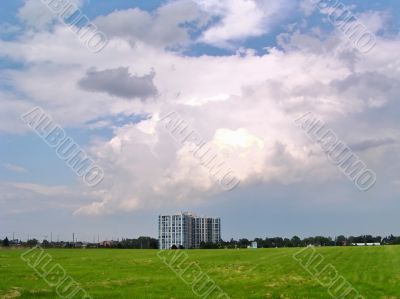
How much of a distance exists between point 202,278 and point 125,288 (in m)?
7.86

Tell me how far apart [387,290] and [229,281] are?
996 centimetres

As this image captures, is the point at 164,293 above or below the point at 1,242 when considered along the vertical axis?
below

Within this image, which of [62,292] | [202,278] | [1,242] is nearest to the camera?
[62,292]

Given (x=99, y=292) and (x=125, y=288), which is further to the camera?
(x=125, y=288)

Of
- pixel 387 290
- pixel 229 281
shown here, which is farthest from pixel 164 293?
pixel 387 290

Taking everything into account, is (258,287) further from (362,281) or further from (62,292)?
(62,292)

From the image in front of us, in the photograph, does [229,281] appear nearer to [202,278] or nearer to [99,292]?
[202,278]

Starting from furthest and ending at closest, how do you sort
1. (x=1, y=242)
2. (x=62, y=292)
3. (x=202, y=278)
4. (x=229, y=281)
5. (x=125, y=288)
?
(x=1, y=242), (x=202, y=278), (x=229, y=281), (x=125, y=288), (x=62, y=292)

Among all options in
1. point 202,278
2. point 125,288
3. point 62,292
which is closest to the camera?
point 62,292

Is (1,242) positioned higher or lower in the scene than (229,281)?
higher

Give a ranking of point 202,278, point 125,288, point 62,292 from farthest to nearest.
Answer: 1. point 202,278
2. point 125,288
3. point 62,292

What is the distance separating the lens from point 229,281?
110 ft

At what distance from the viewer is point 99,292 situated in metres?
27.4

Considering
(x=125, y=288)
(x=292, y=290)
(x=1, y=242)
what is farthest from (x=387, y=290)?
(x=1, y=242)
